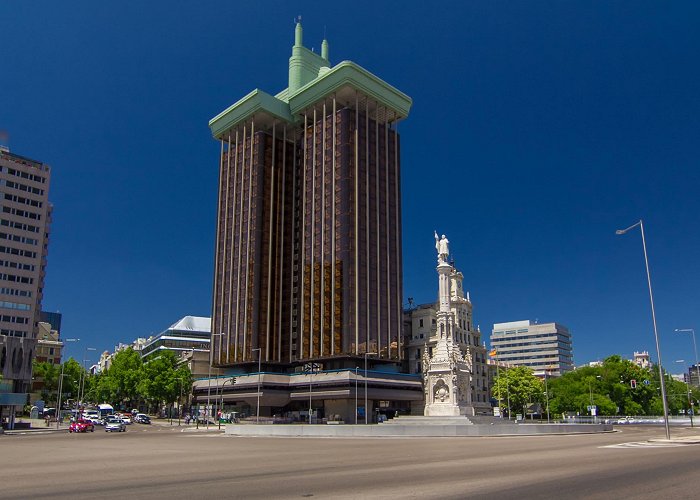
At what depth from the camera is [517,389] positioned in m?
119

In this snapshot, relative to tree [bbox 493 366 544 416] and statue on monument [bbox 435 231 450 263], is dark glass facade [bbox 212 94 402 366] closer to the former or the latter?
tree [bbox 493 366 544 416]

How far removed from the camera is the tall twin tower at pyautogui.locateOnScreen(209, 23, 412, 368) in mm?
107875

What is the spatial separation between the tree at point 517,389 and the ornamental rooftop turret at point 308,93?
194ft

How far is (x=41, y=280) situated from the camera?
12275cm

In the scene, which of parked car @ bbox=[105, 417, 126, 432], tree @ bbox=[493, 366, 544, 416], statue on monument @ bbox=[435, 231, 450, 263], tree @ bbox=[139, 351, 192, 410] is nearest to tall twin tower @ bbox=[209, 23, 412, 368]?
tree @ bbox=[139, 351, 192, 410]

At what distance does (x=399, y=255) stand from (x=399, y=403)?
93.6 feet

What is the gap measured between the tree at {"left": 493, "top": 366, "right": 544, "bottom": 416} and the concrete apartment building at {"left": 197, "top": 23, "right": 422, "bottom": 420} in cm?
2042

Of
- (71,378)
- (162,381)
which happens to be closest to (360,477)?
(162,381)

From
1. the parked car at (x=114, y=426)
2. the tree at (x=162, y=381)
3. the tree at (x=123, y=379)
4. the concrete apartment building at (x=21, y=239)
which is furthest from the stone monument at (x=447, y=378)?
the concrete apartment building at (x=21, y=239)

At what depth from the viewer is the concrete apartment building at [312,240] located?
106 m

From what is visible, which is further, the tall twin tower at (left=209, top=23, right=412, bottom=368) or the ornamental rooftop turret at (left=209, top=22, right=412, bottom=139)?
the ornamental rooftop turret at (left=209, top=22, right=412, bottom=139)

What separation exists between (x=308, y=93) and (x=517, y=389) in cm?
7419

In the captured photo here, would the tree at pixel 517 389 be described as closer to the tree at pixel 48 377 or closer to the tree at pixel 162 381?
the tree at pixel 162 381

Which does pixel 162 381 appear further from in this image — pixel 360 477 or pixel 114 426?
pixel 360 477
